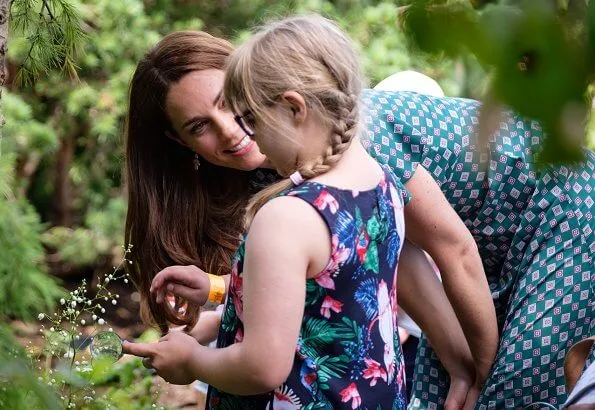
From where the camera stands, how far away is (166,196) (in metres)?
2.57

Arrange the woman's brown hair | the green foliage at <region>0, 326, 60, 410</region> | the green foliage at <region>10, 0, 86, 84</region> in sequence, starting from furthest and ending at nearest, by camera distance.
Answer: the woman's brown hair < the green foliage at <region>10, 0, 86, 84</region> < the green foliage at <region>0, 326, 60, 410</region>

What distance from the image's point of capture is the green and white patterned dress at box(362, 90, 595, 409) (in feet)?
7.54

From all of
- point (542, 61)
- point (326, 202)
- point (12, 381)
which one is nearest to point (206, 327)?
point (326, 202)

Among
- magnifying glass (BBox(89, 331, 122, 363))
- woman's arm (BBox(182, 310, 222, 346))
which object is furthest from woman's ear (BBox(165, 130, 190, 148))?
magnifying glass (BBox(89, 331, 122, 363))

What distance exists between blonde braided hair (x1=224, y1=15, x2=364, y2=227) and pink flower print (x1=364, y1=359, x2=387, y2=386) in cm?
32

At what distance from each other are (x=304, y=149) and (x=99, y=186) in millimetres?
4274

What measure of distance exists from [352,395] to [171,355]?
1.04 feet

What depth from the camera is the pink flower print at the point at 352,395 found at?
1.79 meters

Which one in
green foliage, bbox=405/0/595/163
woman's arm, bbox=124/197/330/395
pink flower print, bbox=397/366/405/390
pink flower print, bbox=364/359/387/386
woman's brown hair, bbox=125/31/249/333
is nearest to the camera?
green foliage, bbox=405/0/595/163

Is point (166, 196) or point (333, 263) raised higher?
point (333, 263)

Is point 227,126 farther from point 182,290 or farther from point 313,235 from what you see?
point 313,235

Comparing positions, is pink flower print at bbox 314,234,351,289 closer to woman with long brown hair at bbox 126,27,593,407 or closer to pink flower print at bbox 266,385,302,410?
pink flower print at bbox 266,385,302,410

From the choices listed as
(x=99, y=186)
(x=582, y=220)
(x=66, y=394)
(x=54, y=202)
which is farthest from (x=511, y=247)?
(x=54, y=202)

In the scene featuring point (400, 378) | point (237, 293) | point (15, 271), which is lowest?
point (15, 271)
